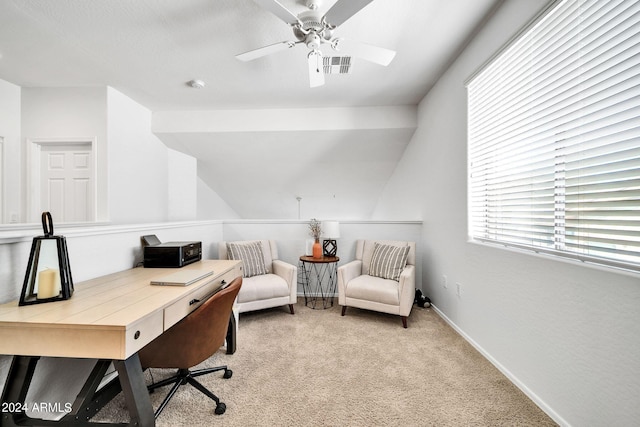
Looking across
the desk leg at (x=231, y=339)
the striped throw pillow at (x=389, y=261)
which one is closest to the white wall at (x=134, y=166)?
the desk leg at (x=231, y=339)

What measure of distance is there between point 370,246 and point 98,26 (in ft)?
10.5

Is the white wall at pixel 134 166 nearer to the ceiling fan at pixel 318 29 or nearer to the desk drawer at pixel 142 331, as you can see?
the ceiling fan at pixel 318 29

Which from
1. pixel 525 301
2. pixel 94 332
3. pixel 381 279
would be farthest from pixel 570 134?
pixel 94 332

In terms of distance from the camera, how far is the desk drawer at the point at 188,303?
1.31 metres

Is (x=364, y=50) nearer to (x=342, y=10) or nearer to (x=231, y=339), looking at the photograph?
(x=342, y=10)

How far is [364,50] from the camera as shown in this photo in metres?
1.89

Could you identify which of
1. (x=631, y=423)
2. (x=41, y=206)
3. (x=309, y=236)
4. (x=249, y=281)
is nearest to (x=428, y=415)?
(x=631, y=423)

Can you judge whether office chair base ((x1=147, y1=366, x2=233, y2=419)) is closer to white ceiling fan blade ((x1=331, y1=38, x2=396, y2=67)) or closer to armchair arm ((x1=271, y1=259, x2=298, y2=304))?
armchair arm ((x1=271, y1=259, x2=298, y2=304))

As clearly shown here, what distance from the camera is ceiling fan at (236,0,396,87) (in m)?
1.50

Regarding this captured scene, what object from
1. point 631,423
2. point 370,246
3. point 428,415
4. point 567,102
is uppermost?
point 567,102

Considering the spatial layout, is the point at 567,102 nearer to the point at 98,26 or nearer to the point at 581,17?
the point at 581,17

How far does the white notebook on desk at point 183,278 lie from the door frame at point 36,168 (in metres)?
2.04

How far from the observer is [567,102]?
1.38 m

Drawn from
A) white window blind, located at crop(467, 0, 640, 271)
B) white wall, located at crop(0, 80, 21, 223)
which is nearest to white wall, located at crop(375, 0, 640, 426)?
white window blind, located at crop(467, 0, 640, 271)
